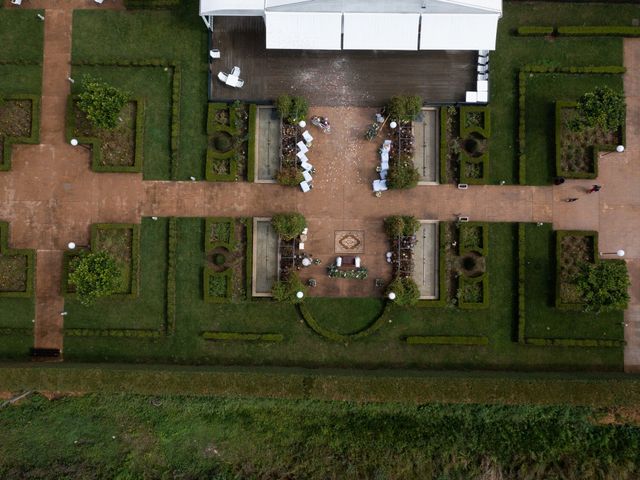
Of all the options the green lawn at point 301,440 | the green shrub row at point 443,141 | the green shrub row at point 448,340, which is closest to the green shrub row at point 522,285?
the green shrub row at point 448,340

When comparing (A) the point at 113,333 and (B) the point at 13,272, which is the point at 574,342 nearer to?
(A) the point at 113,333

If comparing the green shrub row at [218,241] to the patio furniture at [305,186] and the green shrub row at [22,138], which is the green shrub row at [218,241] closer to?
the patio furniture at [305,186]

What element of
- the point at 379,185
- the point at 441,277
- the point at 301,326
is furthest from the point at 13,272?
the point at 441,277

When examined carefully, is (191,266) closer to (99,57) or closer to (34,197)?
(34,197)

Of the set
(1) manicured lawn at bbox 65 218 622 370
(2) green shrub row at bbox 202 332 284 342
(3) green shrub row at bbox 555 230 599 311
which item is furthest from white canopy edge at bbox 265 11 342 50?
(3) green shrub row at bbox 555 230 599 311

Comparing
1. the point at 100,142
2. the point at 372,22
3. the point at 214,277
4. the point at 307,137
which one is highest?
the point at 372,22
